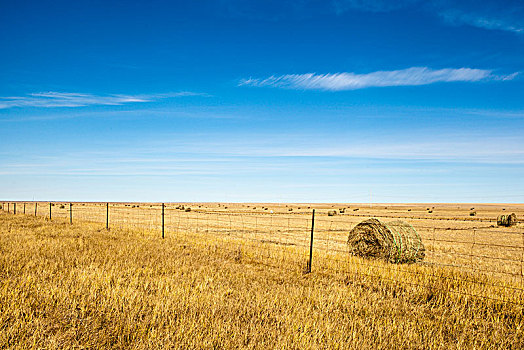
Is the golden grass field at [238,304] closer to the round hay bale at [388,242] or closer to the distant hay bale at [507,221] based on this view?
the round hay bale at [388,242]

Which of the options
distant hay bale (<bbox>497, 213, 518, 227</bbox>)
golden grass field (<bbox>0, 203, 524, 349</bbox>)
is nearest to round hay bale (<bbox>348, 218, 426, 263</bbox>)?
golden grass field (<bbox>0, 203, 524, 349</bbox>)

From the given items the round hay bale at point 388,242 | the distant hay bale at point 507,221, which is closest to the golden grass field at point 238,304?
the round hay bale at point 388,242

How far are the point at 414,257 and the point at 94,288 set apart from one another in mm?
10563

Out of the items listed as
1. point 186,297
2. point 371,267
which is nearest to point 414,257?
point 371,267

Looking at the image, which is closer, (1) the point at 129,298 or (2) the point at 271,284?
(1) the point at 129,298

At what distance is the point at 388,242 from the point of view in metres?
12.7

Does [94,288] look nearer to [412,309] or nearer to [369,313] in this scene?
[369,313]

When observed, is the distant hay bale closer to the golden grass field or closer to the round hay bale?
the round hay bale

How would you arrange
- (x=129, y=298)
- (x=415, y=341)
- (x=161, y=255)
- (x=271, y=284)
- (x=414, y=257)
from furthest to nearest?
(x=414, y=257), (x=161, y=255), (x=271, y=284), (x=129, y=298), (x=415, y=341)

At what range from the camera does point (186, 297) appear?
237 inches

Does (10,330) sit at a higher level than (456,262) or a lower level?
higher

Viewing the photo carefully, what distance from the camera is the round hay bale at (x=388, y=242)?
12.5 metres

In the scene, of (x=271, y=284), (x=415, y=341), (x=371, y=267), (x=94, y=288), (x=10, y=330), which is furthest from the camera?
(x=371, y=267)

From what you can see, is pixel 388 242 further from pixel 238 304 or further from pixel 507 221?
pixel 507 221
